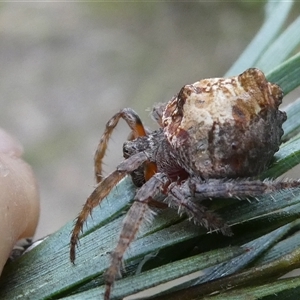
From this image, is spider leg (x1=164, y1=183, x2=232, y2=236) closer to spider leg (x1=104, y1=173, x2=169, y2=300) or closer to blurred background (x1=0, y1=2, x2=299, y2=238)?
spider leg (x1=104, y1=173, x2=169, y2=300)

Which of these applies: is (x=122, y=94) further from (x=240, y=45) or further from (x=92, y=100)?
(x=240, y=45)

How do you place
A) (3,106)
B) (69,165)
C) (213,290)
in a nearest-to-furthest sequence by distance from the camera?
(213,290)
(69,165)
(3,106)

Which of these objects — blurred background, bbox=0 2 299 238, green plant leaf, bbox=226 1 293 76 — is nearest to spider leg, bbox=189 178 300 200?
green plant leaf, bbox=226 1 293 76

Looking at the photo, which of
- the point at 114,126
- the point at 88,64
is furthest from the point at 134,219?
the point at 88,64

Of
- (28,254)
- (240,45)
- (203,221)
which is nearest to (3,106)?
(240,45)

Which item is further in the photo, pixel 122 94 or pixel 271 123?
pixel 122 94

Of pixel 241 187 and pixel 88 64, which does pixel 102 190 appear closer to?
pixel 241 187

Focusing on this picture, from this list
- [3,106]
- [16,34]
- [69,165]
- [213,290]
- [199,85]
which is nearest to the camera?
[213,290]
